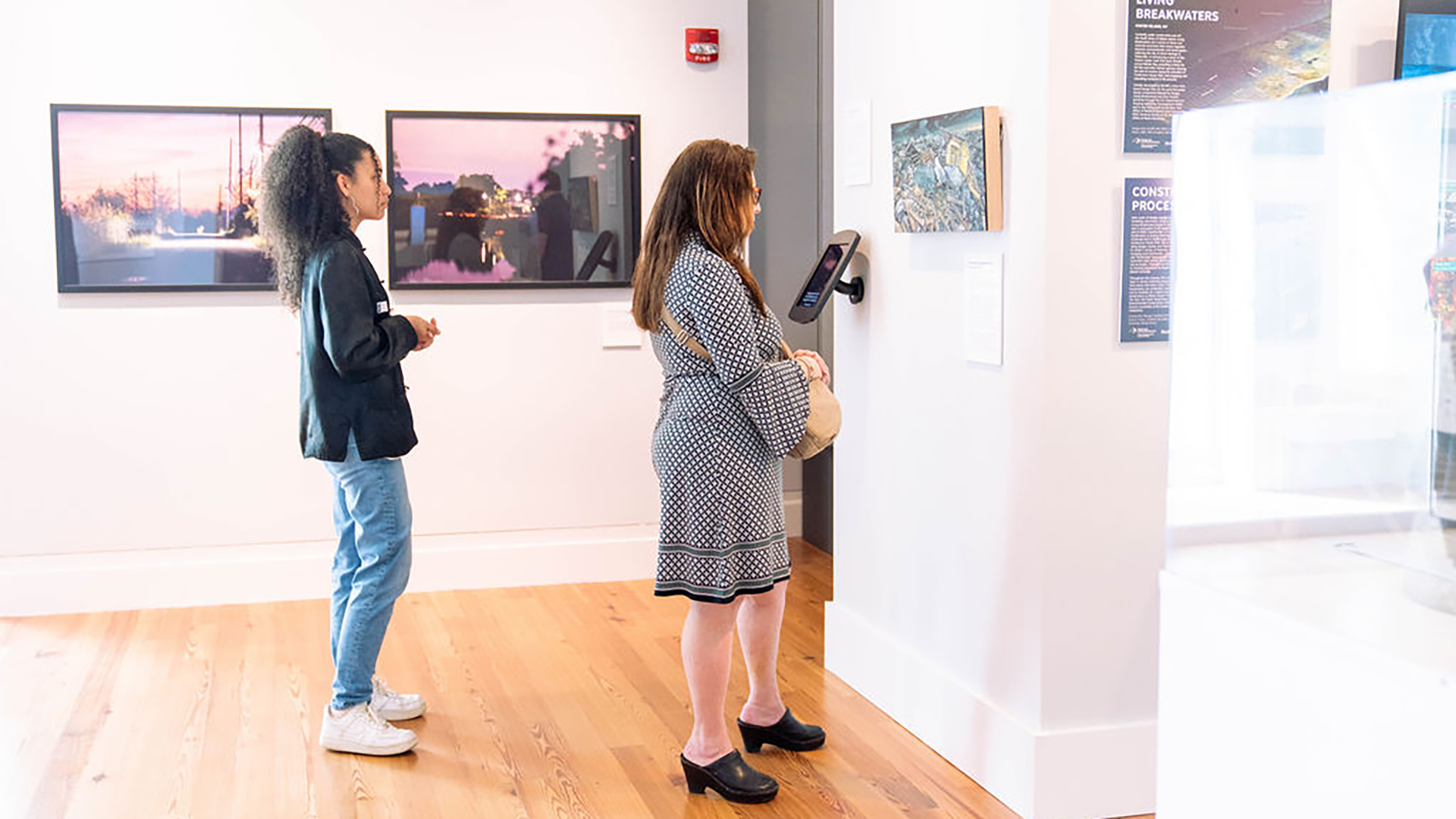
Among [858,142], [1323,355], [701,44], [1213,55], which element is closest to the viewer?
[1323,355]

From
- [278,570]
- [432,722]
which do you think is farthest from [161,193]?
[432,722]

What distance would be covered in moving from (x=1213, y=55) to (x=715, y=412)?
1363mm

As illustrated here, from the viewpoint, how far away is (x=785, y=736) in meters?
3.52

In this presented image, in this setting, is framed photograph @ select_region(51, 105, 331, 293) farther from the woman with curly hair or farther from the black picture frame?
the black picture frame

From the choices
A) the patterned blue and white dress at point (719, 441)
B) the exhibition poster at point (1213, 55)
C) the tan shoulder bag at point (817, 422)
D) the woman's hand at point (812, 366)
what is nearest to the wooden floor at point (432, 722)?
the patterned blue and white dress at point (719, 441)

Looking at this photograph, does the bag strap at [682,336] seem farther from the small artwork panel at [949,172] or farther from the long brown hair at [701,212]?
the small artwork panel at [949,172]

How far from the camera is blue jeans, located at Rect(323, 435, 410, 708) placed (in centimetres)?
350

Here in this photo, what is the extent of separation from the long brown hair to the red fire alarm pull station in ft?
8.32

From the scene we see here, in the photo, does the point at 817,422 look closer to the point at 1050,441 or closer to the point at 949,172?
the point at 1050,441

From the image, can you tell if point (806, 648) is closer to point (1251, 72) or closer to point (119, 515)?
point (1251, 72)

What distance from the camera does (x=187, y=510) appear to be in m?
5.14

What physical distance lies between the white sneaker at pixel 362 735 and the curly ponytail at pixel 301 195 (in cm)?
112

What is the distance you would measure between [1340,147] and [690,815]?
2.14m

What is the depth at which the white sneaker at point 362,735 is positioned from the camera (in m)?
3.52
